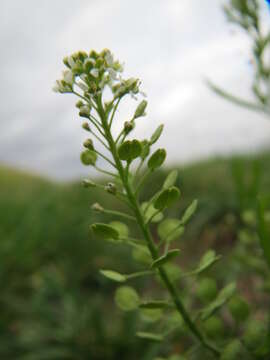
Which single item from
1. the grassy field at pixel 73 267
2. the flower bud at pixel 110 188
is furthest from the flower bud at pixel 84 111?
the grassy field at pixel 73 267

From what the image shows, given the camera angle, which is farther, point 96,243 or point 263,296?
point 96,243

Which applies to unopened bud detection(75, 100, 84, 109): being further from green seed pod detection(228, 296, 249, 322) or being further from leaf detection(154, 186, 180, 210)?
green seed pod detection(228, 296, 249, 322)

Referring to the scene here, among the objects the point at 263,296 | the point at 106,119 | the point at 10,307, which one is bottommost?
the point at 263,296

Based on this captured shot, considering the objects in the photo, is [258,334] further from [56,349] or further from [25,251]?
[25,251]

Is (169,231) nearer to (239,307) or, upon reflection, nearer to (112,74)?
(239,307)

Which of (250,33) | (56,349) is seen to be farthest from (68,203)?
(250,33)

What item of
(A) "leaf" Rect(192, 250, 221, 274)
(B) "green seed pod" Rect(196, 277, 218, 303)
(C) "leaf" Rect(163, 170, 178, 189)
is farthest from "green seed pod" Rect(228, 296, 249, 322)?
(C) "leaf" Rect(163, 170, 178, 189)

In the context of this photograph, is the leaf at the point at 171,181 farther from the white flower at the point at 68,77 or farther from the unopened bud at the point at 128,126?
the white flower at the point at 68,77
